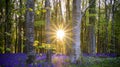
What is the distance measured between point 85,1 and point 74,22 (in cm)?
2035

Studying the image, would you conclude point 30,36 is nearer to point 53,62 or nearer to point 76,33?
point 53,62

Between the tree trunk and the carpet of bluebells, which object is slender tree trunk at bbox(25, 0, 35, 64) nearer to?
the carpet of bluebells

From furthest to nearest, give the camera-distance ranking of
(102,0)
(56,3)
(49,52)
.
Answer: (102,0) < (56,3) < (49,52)

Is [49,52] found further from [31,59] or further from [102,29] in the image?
[102,29]

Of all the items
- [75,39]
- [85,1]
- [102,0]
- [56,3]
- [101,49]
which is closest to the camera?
[75,39]

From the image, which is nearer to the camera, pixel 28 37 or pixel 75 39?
pixel 28 37

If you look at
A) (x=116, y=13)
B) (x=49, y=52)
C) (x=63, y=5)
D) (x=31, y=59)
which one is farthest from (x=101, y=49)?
(x=31, y=59)

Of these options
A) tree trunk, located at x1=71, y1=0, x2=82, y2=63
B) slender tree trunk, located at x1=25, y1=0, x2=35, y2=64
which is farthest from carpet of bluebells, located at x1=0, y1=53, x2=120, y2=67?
A: tree trunk, located at x1=71, y1=0, x2=82, y2=63

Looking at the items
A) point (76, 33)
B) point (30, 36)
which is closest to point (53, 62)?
point (76, 33)

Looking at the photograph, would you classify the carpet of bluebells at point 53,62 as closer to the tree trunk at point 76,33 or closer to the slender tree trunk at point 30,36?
the slender tree trunk at point 30,36

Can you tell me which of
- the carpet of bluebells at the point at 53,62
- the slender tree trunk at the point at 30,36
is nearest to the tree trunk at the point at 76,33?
the carpet of bluebells at the point at 53,62

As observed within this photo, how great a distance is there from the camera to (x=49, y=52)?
16.4 meters

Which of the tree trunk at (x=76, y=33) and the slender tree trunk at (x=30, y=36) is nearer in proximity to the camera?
the slender tree trunk at (x=30, y=36)

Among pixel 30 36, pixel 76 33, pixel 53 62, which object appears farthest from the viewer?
pixel 76 33
